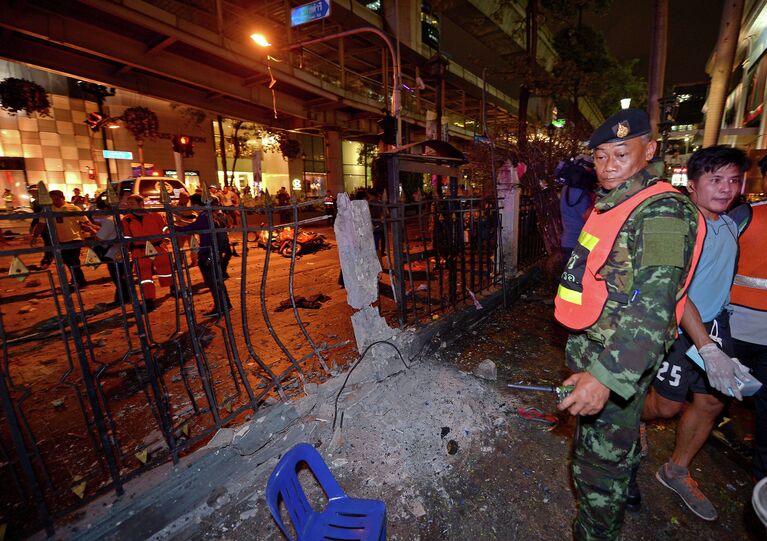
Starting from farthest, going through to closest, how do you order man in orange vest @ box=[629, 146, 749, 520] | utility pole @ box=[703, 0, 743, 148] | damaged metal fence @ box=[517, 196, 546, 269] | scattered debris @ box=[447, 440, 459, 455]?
utility pole @ box=[703, 0, 743, 148] < damaged metal fence @ box=[517, 196, 546, 269] < scattered debris @ box=[447, 440, 459, 455] < man in orange vest @ box=[629, 146, 749, 520]

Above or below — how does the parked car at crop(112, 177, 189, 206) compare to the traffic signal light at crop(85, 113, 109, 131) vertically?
below

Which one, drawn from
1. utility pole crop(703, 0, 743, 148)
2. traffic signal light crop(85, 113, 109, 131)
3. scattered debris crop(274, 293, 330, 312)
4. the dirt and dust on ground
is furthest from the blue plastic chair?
traffic signal light crop(85, 113, 109, 131)

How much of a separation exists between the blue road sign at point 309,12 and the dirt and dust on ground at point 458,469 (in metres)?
9.70

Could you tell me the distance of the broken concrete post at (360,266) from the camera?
3.42 m

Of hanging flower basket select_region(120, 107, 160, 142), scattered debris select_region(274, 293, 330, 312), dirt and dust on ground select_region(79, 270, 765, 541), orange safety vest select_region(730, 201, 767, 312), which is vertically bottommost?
dirt and dust on ground select_region(79, 270, 765, 541)

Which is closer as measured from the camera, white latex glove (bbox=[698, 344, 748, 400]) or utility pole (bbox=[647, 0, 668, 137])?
white latex glove (bbox=[698, 344, 748, 400])

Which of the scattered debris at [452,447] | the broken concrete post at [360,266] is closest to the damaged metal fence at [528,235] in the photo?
the broken concrete post at [360,266]

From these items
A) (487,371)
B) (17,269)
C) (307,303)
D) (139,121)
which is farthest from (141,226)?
(139,121)

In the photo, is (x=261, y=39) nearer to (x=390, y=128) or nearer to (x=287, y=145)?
(x=390, y=128)

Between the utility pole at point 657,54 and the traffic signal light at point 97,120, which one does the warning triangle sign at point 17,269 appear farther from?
the traffic signal light at point 97,120

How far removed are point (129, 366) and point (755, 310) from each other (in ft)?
20.3

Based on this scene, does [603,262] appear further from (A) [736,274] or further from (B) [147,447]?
(B) [147,447]

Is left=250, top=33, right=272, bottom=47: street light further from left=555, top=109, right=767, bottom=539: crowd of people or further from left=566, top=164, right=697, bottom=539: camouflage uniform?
left=566, top=164, right=697, bottom=539: camouflage uniform

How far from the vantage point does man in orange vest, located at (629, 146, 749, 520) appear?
2.16 meters
